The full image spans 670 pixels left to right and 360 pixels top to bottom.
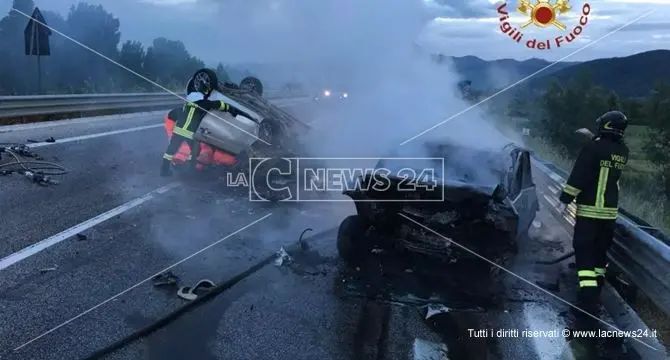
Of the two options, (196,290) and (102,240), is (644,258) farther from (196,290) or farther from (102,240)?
(102,240)

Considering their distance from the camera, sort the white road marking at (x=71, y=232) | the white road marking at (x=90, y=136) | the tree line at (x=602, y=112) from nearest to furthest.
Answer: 1. the white road marking at (x=71, y=232)
2. the white road marking at (x=90, y=136)
3. the tree line at (x=602, y=112)

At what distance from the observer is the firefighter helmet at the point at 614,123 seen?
5.46 meters

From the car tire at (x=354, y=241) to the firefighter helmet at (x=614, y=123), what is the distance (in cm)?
266

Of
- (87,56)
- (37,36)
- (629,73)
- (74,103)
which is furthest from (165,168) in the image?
(87,56)

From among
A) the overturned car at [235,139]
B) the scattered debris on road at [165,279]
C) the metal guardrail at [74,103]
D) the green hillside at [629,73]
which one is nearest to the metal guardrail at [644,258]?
the scattered debris on road at [165,279]

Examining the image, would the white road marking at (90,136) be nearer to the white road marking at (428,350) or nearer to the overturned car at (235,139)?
the overturned car at (235,139)

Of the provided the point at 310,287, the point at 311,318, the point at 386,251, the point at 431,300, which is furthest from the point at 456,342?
the point at 386,251

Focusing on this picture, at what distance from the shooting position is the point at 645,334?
182 inches

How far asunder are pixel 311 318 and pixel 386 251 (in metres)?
1.90

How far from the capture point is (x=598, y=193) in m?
5.46

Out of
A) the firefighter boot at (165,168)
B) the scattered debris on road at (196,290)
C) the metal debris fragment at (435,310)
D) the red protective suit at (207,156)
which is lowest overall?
the metal debris fragment at (435,310)

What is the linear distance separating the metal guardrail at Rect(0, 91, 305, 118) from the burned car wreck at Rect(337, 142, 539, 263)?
1087cm

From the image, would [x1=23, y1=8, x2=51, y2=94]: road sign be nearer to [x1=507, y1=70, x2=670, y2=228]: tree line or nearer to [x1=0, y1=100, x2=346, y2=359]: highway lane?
[x1=0, y1=100, x2=346, y2=359]: highway lane

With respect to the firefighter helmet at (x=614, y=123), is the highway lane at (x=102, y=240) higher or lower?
lower
